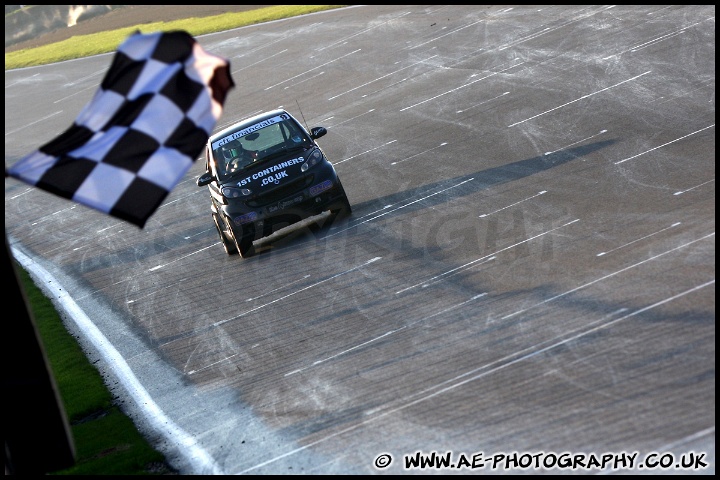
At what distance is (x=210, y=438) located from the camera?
348 inches

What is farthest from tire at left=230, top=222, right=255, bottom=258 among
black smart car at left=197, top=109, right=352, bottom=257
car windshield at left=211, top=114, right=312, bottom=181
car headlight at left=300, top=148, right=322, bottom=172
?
car headlight at left=300, top=148, right=322, bottom=172

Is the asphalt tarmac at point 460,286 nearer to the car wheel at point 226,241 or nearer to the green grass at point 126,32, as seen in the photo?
the car wheel at point 226,241

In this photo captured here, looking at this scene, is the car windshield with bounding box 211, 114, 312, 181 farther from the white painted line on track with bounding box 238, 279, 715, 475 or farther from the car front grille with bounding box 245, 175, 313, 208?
the white painted line on track with bounding box 238, 279, 715, 475

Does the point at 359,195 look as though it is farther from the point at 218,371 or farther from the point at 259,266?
the point at 218,371

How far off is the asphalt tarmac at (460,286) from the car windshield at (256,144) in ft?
4.10

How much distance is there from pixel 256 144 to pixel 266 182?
71 centimetres

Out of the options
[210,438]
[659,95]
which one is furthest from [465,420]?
[659,95]

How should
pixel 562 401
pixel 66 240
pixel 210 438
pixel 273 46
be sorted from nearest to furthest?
pixel 562 401 < pixel 210 438 < pixel 66 240 < pixel 273 46

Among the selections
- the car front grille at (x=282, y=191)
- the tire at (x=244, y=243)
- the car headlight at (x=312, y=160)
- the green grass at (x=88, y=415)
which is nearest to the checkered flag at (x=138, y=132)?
the green grass at (x=88, y=415)

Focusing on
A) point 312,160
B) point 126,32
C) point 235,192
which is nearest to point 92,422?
point 235,192

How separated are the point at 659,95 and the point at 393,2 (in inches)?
709

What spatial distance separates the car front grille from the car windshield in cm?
60

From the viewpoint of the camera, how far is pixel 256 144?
1467 centimetres

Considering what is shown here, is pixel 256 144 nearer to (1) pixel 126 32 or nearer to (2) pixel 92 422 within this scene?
(2) pixel 92 422
